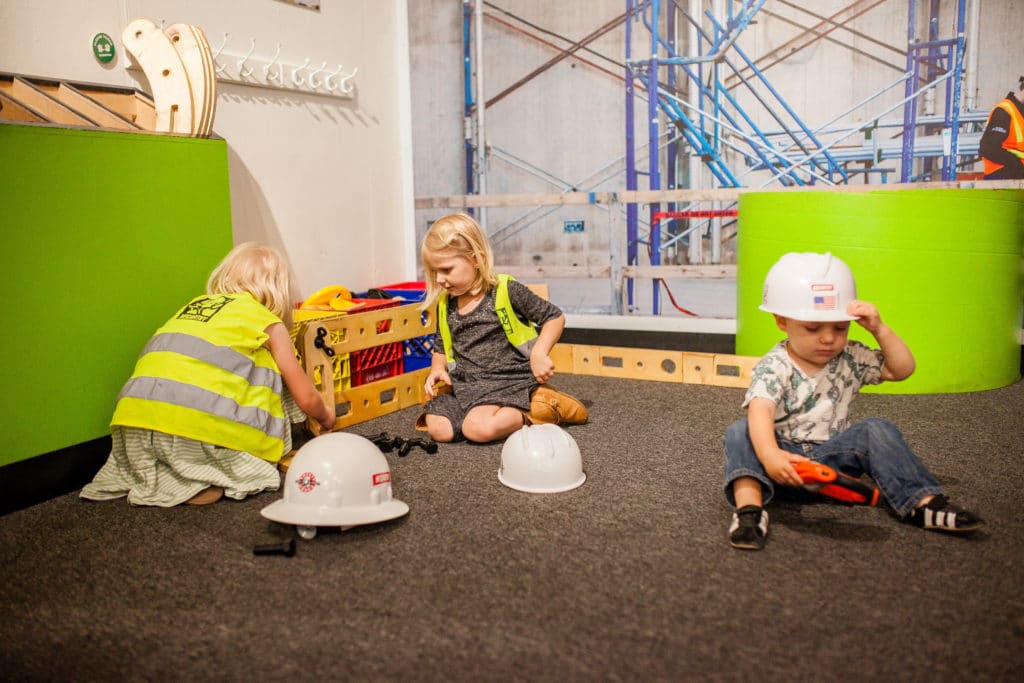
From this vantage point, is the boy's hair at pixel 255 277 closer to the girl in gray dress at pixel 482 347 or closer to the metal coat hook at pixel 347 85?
the girl in gray dress at pixel 482 347

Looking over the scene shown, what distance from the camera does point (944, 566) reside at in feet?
5.77

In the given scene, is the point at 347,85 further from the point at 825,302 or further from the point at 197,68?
the point at 825,302

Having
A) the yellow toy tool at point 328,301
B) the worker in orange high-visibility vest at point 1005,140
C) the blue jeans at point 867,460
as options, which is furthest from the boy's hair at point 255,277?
the worker in orange high-visibility vest at point 1005,140

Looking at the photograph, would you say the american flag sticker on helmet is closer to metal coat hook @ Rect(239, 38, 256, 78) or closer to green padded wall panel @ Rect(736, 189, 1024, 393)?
green padded wall panel @ Rect(736, 189, 1024, 393)

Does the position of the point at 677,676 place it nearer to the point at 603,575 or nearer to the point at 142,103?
A: the point at 603,575

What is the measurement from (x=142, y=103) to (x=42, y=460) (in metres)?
1.21

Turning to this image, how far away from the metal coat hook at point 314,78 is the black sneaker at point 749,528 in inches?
104

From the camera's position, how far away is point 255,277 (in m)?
2.49

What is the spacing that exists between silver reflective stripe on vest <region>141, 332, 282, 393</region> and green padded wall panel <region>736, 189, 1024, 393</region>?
2.26 meters

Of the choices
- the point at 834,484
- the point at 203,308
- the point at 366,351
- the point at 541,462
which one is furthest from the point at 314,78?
the point at 834,484

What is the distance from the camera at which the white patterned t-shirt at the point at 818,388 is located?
2070mm

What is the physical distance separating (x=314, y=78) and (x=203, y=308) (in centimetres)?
167

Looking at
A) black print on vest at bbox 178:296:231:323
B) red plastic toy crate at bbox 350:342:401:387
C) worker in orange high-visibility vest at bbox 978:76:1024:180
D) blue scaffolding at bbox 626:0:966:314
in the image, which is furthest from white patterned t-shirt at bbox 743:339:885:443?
blue scaffolding at bbox 626:0:966:314

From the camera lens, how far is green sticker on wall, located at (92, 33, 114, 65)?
2.67m
